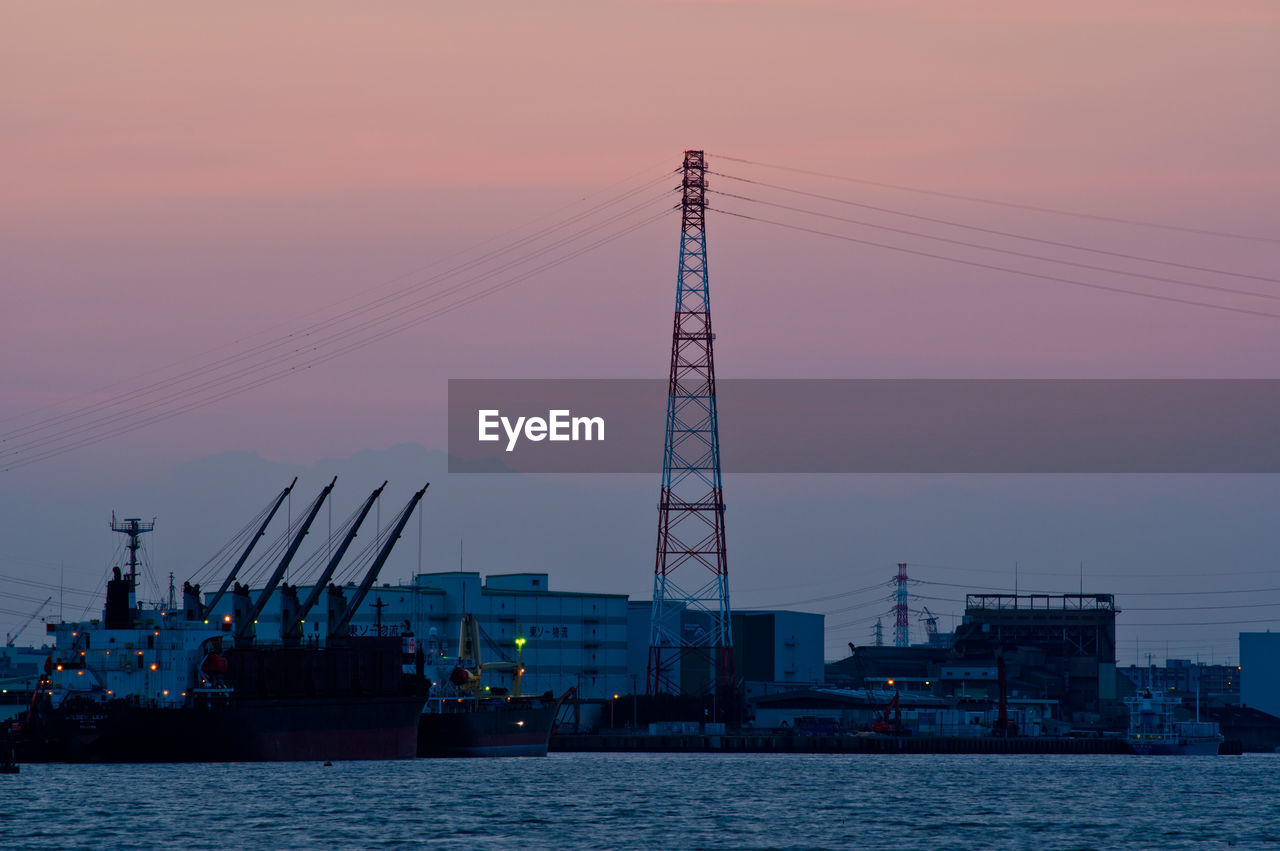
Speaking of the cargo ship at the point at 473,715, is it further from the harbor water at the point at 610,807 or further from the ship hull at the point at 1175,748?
the ship hull at the point at 1175,748

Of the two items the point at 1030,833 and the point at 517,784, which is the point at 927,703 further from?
the point at 1030,833

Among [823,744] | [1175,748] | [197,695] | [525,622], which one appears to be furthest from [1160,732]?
[197,695]

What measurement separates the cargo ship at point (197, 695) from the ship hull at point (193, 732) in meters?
0.06

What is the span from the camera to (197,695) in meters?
111

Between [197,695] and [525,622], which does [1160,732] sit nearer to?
[525,622]

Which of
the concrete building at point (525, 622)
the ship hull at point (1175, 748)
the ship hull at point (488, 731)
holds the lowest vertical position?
the ship hull at point (1175, 748)

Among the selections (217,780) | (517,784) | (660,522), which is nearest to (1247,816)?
(517,784)

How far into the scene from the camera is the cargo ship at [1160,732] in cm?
17338

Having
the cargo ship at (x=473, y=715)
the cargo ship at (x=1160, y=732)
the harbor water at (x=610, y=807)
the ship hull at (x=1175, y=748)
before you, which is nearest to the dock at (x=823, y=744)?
the cargo ship at (x=1160, y=732)

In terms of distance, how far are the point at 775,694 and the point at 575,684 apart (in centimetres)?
2168

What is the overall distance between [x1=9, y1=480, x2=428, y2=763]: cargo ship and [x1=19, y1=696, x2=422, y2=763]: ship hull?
6 cm

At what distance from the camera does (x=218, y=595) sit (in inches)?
5561

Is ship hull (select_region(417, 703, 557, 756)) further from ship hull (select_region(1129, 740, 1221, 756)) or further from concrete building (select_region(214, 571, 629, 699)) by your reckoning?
ship hull (select_region(1129, 740, 1221, 756))

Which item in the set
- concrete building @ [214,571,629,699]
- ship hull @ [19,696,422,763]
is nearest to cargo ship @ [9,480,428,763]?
ship hull @ [19,696,422,763]
